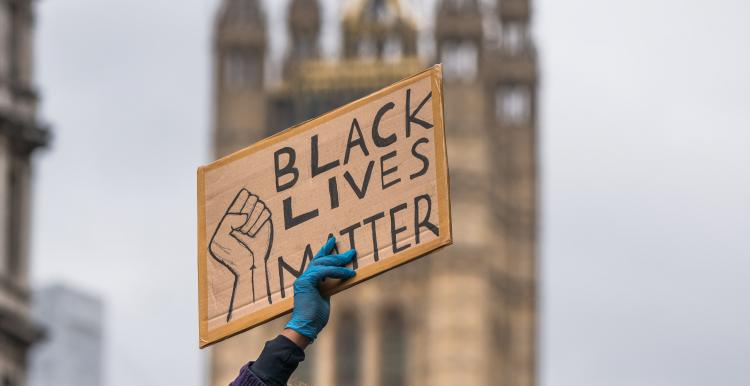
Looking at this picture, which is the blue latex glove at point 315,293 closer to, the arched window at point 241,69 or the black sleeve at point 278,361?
the black sleeve at point 278,361

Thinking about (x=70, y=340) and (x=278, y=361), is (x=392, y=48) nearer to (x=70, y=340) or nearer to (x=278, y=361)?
(x=70, y=340)

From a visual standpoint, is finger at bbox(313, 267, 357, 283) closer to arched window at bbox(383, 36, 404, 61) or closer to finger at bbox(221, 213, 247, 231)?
finger at bbox(221, 213, 247, 231)

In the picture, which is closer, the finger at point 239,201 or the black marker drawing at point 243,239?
the black marker drawing at point 243,239

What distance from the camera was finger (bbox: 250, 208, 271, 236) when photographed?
9000mm

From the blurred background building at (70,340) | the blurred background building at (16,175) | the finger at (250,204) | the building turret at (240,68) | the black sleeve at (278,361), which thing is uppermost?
the finger at (250,204)

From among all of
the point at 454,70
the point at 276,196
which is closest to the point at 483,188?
the point at 454,70

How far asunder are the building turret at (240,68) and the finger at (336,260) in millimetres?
89771

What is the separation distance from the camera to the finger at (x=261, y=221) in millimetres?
9000

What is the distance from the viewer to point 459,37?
3841 inches

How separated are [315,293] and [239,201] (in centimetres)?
68

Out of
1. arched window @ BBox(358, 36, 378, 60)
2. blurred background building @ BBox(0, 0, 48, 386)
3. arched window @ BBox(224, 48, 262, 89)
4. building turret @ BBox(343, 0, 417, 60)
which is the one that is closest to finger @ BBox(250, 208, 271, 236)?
blurred background building @ BBox(0, 0, 48, 386)

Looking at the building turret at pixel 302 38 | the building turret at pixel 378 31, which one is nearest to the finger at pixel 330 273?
the building turret at pixel 378 31

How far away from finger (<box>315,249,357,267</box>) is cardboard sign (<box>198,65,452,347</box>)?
0.03 metres

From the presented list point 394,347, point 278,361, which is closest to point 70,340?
point 394,347
